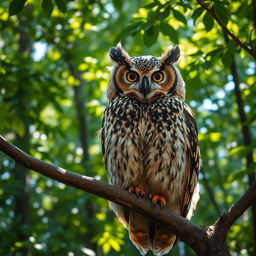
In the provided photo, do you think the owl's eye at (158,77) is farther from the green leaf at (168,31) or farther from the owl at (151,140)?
the green leaf at (168,31)

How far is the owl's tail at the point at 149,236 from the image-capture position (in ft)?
13.3

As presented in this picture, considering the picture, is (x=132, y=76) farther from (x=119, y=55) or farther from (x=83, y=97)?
(x=83, y=97)

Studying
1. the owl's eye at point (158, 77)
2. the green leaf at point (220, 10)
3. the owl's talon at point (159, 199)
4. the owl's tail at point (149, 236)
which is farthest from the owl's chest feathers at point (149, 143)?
the green leaf at point (220, 10)

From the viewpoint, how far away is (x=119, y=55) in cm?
425

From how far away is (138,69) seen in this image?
4035 millimetres

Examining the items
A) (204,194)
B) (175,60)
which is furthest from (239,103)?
(204,194)

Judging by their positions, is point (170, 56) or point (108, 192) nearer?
point (108, 192)

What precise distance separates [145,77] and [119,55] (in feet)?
1.43

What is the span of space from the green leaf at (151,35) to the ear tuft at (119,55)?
408 mm

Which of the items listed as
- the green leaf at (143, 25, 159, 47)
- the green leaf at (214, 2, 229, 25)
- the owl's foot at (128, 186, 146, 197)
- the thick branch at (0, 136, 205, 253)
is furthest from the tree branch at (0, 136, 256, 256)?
the green leaf at (143, 25, 159, 47)

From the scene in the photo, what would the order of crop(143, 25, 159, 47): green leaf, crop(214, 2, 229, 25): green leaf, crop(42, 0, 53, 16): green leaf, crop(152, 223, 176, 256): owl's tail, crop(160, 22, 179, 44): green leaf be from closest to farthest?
1. crop(42, 0, 53, 16): green leaf
2. crop(214, 2, 229, 25): green leaf
3. crop(143, 25, 159, 47): green leaf
4. crop(160, 22, 179, 44): green leaf
5. crop(152, 223, 176, 256): owl's tail

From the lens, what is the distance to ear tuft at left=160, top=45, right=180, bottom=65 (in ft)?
13.7

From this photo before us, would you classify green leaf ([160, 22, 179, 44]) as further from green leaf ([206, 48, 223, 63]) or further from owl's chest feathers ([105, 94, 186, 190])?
owl's chest feathers ([105, 94, 186, 190])

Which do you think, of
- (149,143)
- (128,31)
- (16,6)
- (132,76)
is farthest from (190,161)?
(16,6)
